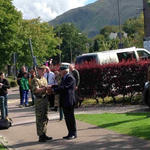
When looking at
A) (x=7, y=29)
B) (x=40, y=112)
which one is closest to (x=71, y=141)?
(x=40, y=112)

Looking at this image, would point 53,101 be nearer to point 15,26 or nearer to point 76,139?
point 76,139

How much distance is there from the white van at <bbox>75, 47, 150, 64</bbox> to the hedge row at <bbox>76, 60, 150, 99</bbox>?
11.3ft

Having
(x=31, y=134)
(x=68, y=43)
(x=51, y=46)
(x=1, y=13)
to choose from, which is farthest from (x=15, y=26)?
(x=68, y=43)

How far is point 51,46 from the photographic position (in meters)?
65.1

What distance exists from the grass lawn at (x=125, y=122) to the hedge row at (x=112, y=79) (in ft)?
10.4

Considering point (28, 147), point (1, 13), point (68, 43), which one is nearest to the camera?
point (28, 147)

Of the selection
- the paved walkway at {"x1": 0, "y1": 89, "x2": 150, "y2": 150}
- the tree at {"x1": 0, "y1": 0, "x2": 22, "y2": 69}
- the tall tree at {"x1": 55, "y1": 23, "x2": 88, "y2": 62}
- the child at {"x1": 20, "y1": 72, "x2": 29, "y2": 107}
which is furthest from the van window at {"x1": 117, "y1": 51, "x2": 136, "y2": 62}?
the tall tree at {"x1": 55, "y1": 23, "x2": 88, "y2": 62}

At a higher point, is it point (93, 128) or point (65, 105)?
point (65, 105)

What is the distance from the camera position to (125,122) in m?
10.4

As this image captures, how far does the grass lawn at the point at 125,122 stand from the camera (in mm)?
8969

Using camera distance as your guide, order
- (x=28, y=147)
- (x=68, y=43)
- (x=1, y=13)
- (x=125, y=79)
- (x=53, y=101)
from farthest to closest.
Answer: (x=68, y=43) → (x=1, y=13) → (x=125, y=79) → (x=53, y=101) → (x=28, y=147)

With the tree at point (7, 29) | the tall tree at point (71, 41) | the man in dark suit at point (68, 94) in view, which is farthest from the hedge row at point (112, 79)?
the tall tree at point (71, 41)

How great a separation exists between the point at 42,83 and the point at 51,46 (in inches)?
2236

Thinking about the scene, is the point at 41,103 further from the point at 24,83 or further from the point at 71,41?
the point at 71,41
